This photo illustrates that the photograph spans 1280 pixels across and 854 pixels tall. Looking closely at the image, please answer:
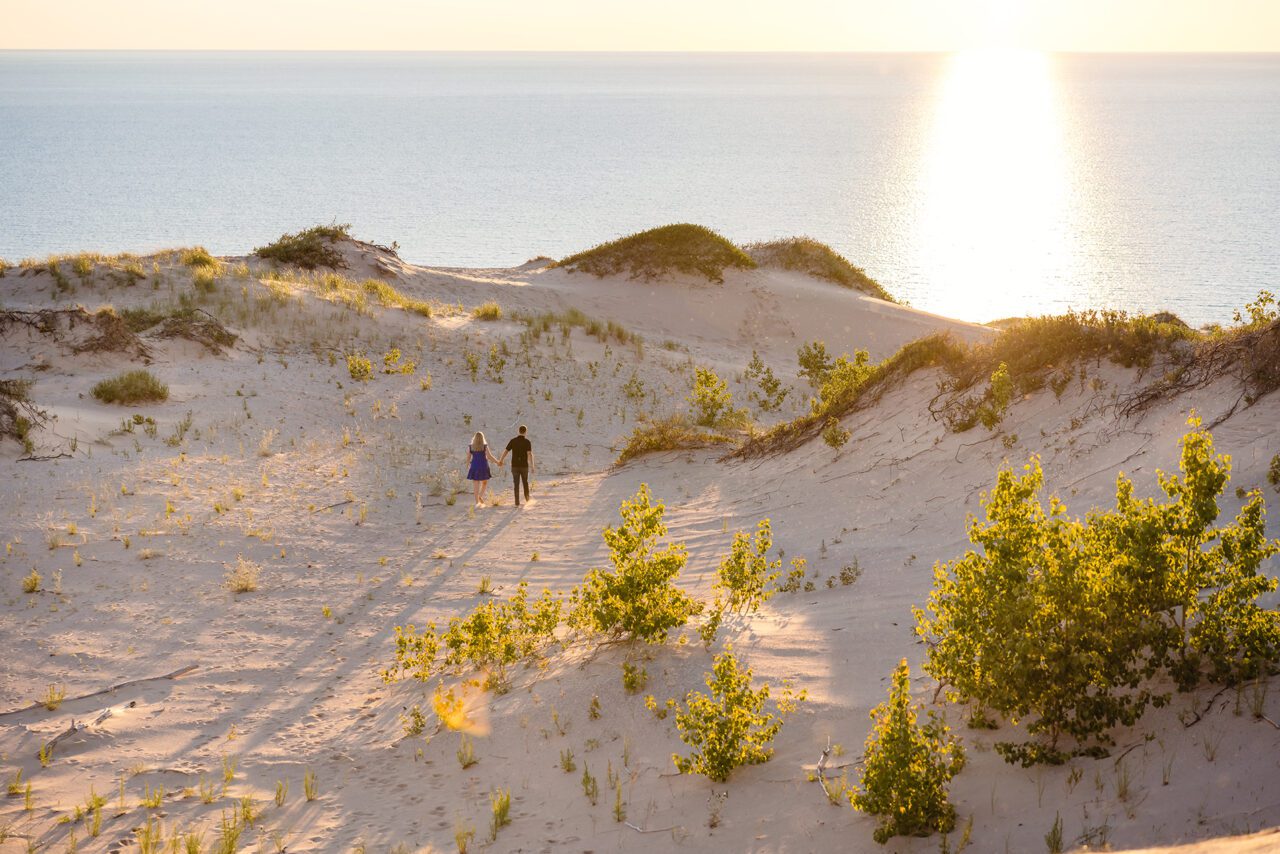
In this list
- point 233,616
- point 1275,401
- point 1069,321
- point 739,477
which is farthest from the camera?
point 739,477

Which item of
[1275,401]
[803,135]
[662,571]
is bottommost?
[662,571]

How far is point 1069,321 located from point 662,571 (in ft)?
24.0

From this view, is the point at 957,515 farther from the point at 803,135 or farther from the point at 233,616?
the point at 803,135

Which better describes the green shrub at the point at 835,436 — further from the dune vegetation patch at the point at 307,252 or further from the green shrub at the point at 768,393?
the dune vegetation patch at the point at 307,252

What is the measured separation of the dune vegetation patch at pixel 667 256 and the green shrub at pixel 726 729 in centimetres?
3202

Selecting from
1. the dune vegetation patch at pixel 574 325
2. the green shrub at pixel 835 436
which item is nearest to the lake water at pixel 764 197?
the dune vegetation patch at pixel 574 325

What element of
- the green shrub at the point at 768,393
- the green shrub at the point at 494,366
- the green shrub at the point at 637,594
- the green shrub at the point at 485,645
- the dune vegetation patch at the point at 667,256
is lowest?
the green shrub at the point at 485,645

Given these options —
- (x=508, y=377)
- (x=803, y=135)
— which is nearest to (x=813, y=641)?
(x=508, y=377)

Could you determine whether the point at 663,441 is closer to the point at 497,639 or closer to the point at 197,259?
the point at 497,639

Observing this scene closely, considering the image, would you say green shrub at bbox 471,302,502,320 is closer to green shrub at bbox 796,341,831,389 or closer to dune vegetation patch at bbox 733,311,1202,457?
green shrub at bbox 796,341,831,389

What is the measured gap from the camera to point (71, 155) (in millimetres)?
140250

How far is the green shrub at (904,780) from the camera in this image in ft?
18.2

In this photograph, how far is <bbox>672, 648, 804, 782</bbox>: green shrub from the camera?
6.64 meters

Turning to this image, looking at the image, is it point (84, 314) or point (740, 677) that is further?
point (84, 314)
